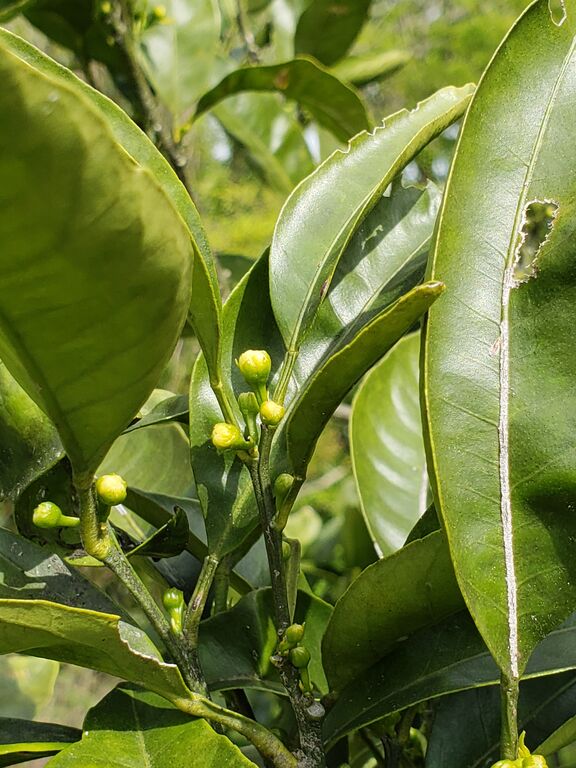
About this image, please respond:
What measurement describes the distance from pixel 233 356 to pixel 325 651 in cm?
20

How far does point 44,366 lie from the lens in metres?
0.40

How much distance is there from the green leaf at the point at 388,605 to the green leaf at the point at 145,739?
0.35 ft

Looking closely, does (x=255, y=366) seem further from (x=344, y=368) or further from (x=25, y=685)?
(x=25, y=685)

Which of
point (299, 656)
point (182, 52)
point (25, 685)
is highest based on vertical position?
point (182, 52)

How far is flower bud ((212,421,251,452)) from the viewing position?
1.72 ft

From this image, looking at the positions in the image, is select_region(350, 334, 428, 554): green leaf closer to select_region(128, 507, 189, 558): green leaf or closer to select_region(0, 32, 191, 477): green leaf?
select_region(128, 507, 189, 558): green leaf

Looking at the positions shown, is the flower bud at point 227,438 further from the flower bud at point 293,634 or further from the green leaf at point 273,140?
the green leaf at point 273,140

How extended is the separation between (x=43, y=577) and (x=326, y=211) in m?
0.31

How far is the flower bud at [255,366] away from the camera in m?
0.55

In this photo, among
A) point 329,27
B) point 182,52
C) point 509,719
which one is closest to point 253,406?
point 509,719

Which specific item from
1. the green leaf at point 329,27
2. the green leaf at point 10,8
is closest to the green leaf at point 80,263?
the green leaf at point 10,8

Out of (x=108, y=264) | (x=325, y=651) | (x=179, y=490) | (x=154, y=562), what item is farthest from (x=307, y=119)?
(x=108, y=264)

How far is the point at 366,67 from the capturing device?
74.7 inches

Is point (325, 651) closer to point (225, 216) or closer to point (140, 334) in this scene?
point (140, 334)
